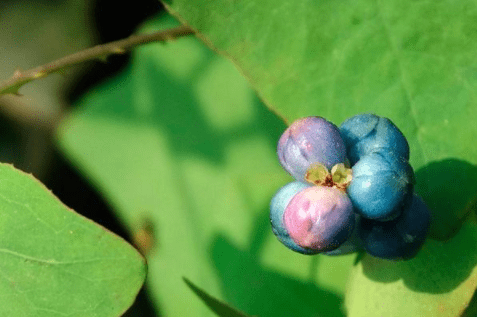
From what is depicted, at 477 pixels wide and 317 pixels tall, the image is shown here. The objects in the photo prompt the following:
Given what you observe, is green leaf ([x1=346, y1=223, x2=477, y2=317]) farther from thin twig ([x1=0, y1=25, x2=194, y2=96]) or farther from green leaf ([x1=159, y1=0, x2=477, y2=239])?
thin twig ([x1=0, y1=25, x2=194, y2=96])

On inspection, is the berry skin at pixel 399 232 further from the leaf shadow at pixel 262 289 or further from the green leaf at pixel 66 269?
the leaf shadow at pixel 262 289

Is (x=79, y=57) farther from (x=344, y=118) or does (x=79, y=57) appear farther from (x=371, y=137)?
(x=371, y=137)

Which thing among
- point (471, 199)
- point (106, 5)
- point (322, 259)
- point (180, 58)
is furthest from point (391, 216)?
point (106, 5)

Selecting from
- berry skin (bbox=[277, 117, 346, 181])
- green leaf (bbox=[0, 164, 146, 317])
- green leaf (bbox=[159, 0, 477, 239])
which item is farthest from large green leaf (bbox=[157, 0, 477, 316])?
green leaf (bbox=[0, 164, 146, 317])

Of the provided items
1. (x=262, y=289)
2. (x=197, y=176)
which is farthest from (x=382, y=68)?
(x=197, y=176)

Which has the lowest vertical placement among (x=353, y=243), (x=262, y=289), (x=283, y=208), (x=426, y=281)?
(x=262, y=289)

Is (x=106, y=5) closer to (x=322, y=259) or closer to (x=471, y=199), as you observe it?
(x=322, y=259)
